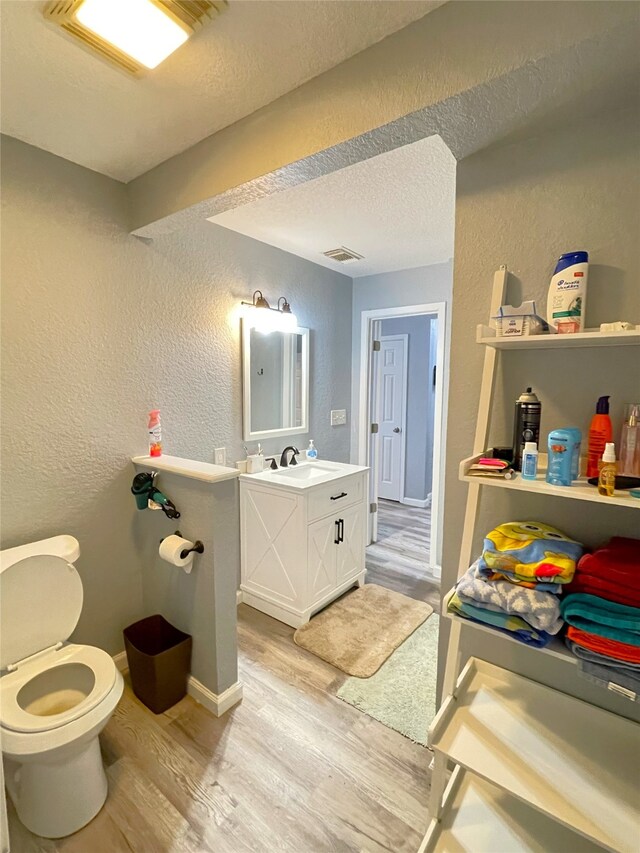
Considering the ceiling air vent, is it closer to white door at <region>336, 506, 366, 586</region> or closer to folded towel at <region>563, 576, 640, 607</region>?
white door at <region>336, 506, 366, 586</region>

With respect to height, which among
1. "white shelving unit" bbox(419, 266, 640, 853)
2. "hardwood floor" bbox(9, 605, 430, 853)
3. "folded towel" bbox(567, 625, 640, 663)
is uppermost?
"folded towel" bbox(567, 625, 640, 663)

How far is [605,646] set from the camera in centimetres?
84

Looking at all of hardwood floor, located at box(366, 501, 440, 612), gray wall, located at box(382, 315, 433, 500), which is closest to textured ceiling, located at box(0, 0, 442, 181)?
hardwood floor, located at box(366, 501, 440, 612)

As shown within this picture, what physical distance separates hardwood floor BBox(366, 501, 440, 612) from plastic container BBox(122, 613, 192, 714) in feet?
4.99

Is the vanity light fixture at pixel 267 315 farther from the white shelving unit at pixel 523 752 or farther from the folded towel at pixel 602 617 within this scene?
the folded towel at pixel 602 617

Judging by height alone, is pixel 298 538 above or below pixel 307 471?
below

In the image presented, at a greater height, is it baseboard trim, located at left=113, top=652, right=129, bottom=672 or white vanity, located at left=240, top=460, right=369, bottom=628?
white vanity, located at left=240, top=460, right=369, bottom=628

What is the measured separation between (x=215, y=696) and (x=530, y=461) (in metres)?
1.68

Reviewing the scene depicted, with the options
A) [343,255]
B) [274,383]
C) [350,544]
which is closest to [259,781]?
[350,544]

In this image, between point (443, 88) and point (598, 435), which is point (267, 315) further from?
point (598, 435)

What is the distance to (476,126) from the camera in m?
1.09

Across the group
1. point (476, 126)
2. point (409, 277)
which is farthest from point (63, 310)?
point (409, 277)

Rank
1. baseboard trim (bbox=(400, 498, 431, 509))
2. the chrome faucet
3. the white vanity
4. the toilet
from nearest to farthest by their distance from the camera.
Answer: the toilet < the white vanity < the chrome faucet < baseboard trim (bbox=(400, 498, 431, 509))

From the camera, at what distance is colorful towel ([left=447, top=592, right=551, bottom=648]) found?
3.08ft
